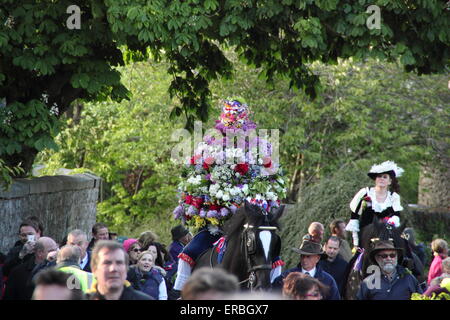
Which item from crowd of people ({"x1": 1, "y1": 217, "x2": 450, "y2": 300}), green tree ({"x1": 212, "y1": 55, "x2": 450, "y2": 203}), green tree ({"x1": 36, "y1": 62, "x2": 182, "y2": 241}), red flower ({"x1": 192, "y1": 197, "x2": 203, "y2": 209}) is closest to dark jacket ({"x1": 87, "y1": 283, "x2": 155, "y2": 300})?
crowd of people ({"x1": 1, "y1": 217, "x2": 450, "y2": 300})

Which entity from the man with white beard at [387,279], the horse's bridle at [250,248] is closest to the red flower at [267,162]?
the horse's bridle at [250,248]

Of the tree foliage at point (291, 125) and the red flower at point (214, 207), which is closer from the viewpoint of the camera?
the red flower at point (214, 207)

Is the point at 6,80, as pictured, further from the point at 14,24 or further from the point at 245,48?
the point at 245,48

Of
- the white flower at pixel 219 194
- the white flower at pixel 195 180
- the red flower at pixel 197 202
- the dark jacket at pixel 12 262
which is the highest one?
the white flower at pixel 195 180

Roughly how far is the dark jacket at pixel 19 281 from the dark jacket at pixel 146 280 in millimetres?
1107

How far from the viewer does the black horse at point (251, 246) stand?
973 centimetres

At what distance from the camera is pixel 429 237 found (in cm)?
2495

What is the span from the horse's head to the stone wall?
232 inches

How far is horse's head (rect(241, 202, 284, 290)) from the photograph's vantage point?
31.8ft

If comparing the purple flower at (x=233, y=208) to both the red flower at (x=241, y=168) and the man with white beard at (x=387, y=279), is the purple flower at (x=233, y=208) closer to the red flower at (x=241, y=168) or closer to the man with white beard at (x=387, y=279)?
the red flower at (x=241, y=168)

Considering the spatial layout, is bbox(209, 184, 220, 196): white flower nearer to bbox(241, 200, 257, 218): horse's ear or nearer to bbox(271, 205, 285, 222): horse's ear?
bbox(241, 200, 257, 218): horse's ear

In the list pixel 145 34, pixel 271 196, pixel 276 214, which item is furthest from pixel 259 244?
pixel 145 34

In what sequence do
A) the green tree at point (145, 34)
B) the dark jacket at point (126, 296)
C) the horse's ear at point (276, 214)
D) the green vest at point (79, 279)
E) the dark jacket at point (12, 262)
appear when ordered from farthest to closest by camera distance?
the green tree at point (145, 34) < the dark jacket at point (12, 262) < the horse's ear at point (276, 214) < the green vest at point (79, 279) < the dark jacket at point (126, 296)

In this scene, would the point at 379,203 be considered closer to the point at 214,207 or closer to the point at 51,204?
the point at 214,207
